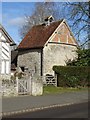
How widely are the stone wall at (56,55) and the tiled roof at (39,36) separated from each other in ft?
4.14

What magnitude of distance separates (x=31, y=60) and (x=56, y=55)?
3.68 meters

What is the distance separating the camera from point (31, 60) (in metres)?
46.5

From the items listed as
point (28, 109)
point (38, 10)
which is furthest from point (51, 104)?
point (38, 10)

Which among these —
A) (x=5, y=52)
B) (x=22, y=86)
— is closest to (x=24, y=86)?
(x=22, y=86)

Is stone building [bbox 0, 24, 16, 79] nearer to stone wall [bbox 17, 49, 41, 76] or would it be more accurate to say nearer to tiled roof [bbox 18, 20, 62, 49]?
tiled roof [bbox 18, 20, 62, 49]

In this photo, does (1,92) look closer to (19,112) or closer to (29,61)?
(19,112)

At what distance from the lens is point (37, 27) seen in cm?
4975

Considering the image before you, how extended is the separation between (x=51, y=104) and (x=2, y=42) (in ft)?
48.8

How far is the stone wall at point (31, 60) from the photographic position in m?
45.1

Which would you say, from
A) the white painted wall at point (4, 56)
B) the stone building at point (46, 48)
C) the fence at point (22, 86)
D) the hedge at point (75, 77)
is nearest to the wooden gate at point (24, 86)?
the fence at point (22, 86)

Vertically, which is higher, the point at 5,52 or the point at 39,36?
the point at 39,36

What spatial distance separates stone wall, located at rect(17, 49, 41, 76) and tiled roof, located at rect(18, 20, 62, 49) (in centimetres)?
87

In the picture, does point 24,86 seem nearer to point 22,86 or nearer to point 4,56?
point 22,86

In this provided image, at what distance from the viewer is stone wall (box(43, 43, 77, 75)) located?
4441 centimetres
